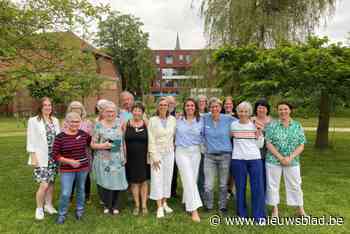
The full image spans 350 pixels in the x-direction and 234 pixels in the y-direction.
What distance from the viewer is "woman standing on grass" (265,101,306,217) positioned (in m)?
4.27

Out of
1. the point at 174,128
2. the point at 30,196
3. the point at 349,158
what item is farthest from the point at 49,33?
the point at 349,158

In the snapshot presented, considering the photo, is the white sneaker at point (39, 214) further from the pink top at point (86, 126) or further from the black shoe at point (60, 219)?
the pink top at point (86, 126)

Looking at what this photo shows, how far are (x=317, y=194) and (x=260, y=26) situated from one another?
23.9 feet

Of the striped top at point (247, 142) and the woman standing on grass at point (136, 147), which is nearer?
the striped top at point (247, 142)

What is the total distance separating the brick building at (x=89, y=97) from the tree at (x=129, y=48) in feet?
6.87

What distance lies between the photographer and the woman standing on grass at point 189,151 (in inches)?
177

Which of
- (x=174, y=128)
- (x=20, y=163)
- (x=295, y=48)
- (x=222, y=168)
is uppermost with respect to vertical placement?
(x=295, y=48)

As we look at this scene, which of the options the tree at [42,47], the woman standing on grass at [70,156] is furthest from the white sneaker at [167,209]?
the tree at [42,47]

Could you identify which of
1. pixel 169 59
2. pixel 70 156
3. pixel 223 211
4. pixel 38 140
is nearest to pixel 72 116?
pixel 70 156

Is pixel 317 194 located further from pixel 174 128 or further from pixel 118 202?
pixel 118 202

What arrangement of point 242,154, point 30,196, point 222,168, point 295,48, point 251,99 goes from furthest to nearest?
point 251,99, point 295,48, point 30,196, point 222,168, point 242,154

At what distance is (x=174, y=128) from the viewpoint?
460cm

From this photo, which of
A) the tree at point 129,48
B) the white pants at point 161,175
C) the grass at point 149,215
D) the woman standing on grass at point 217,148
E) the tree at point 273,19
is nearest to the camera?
the grass at point 149,215

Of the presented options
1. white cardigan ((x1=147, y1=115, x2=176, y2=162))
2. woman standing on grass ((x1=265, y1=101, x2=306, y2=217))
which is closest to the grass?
woman standing on grass ((x1=265, y1=101, x2=306, y2=217))
